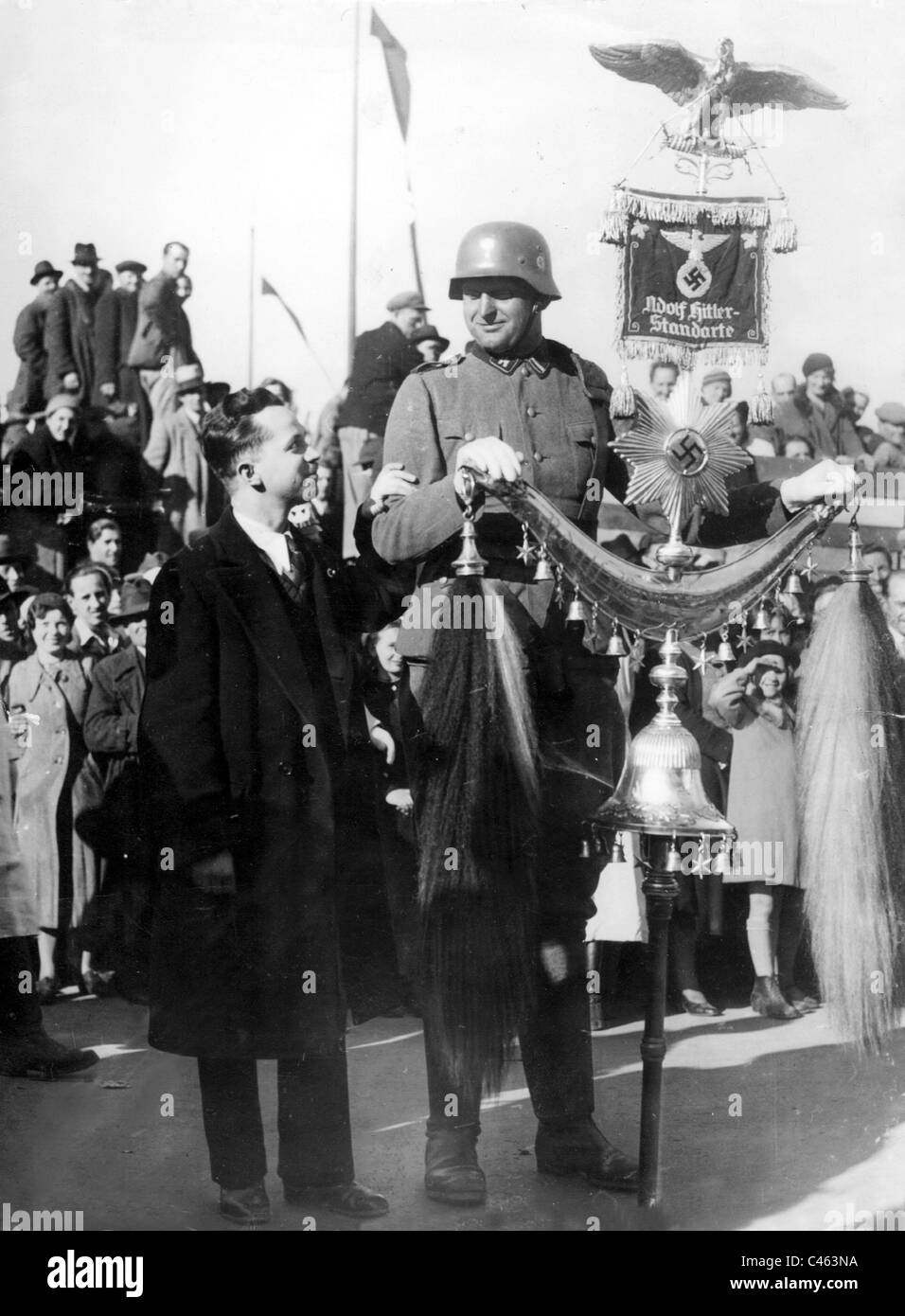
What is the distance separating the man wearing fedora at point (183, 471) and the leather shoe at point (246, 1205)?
1.70 metres

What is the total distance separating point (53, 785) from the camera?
3.75 m

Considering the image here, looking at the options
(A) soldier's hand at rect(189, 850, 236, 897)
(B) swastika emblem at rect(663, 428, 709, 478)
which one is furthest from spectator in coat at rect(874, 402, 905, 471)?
(A) soldier's hand at rect(189, 850, 236, 897)

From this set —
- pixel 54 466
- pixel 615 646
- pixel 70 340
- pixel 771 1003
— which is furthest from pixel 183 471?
pixel 771 1003

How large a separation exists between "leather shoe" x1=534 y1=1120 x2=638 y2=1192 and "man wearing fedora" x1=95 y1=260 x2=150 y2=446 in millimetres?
2196

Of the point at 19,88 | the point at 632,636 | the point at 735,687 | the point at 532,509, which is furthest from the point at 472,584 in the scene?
the point at 19,88

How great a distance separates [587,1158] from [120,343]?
2576mm

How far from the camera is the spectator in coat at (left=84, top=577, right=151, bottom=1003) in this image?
3.64 metres

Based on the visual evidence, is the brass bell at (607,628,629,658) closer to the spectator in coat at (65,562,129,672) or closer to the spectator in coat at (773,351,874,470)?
the spectator in coat at (773,351,874,470)

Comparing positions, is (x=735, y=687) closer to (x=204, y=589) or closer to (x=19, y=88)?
(x=204, y=589)

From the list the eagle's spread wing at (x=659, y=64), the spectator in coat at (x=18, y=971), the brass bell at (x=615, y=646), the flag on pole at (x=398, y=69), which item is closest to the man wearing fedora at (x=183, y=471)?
the spectator in coat at (x=18, y=971)

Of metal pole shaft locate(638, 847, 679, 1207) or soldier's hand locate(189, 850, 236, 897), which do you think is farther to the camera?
soldier's hand locate(189, 850, 236, 897)

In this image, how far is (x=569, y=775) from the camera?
3.64m

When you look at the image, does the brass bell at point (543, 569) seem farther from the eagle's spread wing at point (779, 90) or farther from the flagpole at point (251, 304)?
the eagle's spread wing at point (779, 90)

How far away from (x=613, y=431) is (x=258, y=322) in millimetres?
1033
